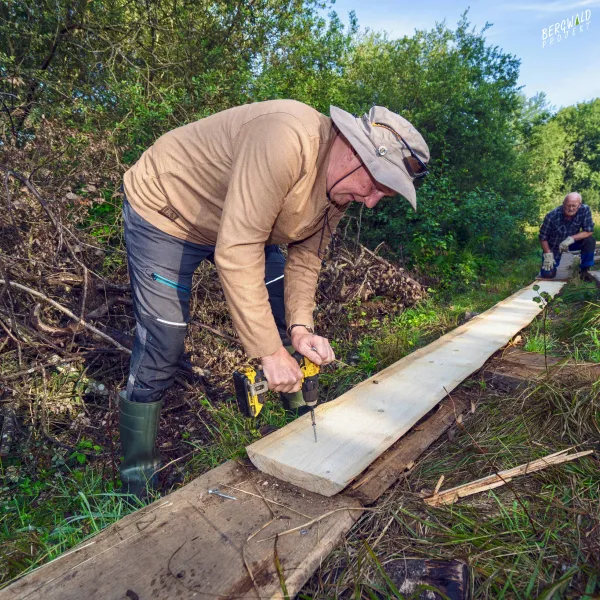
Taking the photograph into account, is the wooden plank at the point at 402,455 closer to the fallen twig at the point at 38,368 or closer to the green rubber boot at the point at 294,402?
the green rubber boot at the point at 294,402

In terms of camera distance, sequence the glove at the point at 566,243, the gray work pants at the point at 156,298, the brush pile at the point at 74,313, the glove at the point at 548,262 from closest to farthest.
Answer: the gray work pants at the point at 156,298 < the brush pile at the point at 74,313 < the glove at the point at 548,262 < the glove at the point at 566,243

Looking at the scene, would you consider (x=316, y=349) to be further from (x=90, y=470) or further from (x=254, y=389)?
(x=90, y=470)

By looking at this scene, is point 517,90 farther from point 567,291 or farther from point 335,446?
point 335,446

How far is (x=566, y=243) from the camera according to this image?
7000mm

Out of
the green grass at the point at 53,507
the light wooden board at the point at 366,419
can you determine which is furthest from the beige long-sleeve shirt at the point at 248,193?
the green grass at the point at 53,507

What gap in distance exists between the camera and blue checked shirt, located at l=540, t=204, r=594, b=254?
719cm

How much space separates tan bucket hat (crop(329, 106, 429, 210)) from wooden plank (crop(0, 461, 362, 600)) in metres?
1.31

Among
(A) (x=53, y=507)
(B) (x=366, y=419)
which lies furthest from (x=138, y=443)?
(B) (x=366, y=419)

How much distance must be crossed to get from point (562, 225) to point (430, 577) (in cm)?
762

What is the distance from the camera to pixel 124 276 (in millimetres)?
3910

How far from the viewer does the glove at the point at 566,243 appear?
6973mm

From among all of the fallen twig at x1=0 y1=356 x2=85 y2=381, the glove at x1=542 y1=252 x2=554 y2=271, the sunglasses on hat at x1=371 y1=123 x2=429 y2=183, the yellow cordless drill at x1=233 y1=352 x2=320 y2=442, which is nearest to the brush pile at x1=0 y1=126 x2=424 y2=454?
the fallen twig at x1=0 y1=356 x2=85 y2=381

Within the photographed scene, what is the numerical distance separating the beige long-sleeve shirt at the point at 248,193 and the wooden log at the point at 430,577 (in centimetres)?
92

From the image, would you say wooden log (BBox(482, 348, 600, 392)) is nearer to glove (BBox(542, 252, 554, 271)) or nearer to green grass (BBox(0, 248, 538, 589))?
green grass (BBox(0, 248, 538, 589))
